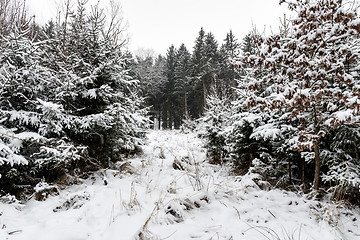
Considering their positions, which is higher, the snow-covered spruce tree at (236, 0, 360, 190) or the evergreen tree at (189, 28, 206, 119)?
the evergreen tree at (189, 28, 206, 119)

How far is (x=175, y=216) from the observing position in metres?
2.91

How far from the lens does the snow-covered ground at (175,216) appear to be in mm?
2387

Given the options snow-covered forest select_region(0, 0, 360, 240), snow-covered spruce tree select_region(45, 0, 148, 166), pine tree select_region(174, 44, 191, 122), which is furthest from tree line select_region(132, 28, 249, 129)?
snow-covered forest select_region(0, 0, 360, 240)

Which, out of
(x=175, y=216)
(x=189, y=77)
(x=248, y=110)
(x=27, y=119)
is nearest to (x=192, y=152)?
(x=175, y=216)

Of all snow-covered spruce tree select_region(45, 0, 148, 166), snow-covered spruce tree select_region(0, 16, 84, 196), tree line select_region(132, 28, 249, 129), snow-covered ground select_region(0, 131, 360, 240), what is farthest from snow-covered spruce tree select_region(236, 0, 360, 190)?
tree line select_region(132, 28, 249, 129)

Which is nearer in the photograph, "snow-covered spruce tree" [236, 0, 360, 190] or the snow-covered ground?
the snow-covered ground

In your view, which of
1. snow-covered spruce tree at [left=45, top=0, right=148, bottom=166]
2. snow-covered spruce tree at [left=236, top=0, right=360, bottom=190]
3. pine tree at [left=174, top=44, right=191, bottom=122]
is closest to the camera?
snow-covered spruce tree at [left=236, top=0, right=360, bottom=190]

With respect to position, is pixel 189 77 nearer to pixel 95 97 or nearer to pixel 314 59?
pixel 95 97

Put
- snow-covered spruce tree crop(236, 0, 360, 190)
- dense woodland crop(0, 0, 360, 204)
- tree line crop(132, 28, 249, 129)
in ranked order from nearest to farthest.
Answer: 1. snow-covered spruce tree crop(236, 0, 360, 190)
2. dense woodland crop(0, 0, 360, 204)
3. tree line crop(132, 28, 249, 129)

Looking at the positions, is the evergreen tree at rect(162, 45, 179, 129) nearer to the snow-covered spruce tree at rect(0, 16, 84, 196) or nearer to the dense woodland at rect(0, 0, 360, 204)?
the dense woodland at rect(0, 0, 360, 204)

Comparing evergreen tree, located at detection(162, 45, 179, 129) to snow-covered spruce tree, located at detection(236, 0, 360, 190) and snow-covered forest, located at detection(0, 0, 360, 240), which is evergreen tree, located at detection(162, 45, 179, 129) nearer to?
snow-covered forest, located at detection(0, 0, 360, 240)

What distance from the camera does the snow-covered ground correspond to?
2387 mm

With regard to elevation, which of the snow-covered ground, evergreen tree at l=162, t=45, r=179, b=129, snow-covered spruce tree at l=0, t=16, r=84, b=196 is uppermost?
evergreen tree at l=162, t=45, r=179, b=129

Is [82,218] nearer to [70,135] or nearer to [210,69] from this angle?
[70,135]
